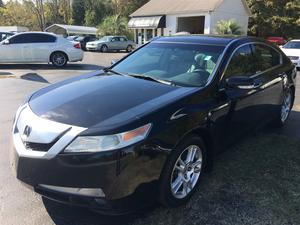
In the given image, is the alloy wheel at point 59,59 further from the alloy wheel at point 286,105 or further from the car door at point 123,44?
the car door at point 123,44

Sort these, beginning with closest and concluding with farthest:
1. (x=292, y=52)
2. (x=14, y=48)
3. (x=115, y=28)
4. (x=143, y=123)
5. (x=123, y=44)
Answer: (x=143, y=123) < (x=14, y=48) < (x=292, y=52) < (x=123, y=44) < (x=115, y=28)

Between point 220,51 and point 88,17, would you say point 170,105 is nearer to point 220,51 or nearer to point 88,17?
point 220,51

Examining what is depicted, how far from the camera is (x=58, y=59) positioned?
15008 millimetres

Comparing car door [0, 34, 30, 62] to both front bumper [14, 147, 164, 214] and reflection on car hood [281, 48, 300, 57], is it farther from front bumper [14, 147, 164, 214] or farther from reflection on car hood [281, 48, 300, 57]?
front bumper [14, 147, 164, 214]

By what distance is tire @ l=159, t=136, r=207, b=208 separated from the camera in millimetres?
3141

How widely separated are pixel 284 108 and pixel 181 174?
11.1 ft

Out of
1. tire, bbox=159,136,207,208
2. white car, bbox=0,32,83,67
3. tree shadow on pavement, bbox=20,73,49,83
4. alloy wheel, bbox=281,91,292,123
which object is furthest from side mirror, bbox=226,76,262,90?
white car, bbox=0,32,83,67

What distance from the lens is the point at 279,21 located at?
37.2 m

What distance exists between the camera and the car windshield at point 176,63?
3959 mm

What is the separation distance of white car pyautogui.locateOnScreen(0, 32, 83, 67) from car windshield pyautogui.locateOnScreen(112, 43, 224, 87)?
1090 centimetres

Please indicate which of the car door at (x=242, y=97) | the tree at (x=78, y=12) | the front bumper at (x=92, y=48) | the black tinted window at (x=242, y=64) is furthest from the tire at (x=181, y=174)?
the tree at (x=78, y=12)

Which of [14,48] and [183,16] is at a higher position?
[183,16]

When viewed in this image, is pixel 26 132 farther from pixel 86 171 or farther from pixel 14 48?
pixel 14 48

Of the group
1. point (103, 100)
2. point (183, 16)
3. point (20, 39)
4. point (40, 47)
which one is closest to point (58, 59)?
point (40, 47)
